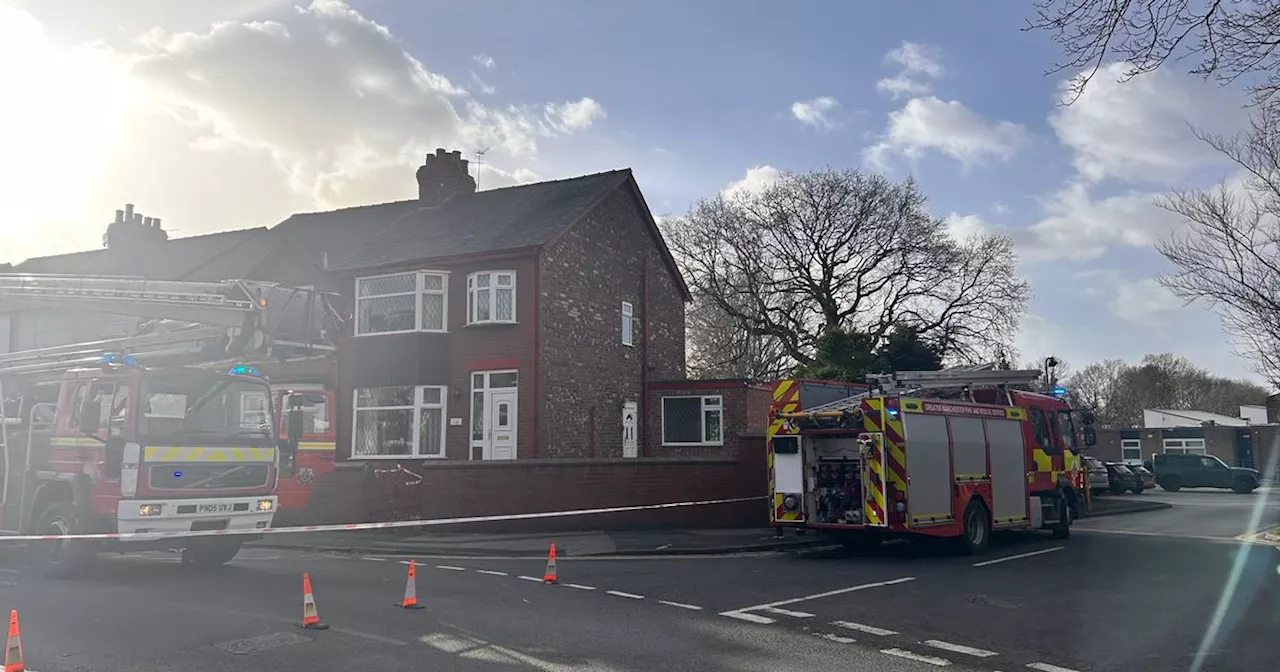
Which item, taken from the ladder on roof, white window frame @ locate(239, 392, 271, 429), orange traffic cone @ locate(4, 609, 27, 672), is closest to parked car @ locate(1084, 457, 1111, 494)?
the ladder on roof

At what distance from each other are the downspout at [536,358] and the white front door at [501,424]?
2.06ft

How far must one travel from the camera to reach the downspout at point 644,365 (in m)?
26.8

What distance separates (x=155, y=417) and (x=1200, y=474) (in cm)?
4339

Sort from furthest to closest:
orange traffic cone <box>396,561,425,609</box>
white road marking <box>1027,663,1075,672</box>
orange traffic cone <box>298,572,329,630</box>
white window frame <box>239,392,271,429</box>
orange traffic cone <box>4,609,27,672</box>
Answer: white window frame <box>239,392,271,429</box>, orange traffic cone <box>396,561,425,609</box>, orange traffic cone <box>298,572,329,630</box>, white road marking <box>1027,663,1075,672</box>, orange traffic cone <box>4,609,27,672</box>

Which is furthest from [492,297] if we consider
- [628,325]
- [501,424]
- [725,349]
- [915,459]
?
[725,349]

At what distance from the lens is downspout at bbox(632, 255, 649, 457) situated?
26766 millimetres

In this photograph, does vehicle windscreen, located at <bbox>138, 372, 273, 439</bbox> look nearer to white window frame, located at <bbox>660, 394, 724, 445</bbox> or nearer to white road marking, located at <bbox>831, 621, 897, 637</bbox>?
white road marking, located at <bbox>831, 621, 897, 637</bbox>

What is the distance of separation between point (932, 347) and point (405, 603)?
29204mm

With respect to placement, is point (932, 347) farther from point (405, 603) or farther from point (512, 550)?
point (405, 603)

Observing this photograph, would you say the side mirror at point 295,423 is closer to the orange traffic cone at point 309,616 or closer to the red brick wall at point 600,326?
the orange traffic cone at point 309,616

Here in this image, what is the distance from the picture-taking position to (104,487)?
11.1 m

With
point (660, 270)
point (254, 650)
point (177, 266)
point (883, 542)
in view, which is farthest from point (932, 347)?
point (254, 650)

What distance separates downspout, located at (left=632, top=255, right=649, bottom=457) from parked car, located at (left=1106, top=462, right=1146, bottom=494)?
21436mm

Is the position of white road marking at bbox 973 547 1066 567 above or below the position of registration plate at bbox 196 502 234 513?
below
